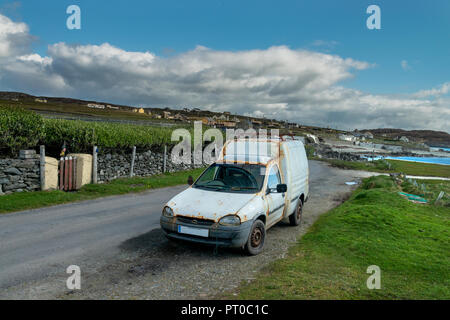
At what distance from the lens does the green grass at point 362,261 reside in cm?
501

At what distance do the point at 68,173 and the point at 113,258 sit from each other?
9.18 m

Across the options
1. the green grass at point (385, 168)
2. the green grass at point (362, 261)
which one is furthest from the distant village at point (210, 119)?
the green grass at point (362, 261)

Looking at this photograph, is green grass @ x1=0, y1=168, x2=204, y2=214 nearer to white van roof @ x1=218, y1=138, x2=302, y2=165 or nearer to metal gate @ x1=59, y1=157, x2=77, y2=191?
metal gate @ x1=59, y1=157, x2=77, y2=191

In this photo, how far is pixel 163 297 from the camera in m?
4.74

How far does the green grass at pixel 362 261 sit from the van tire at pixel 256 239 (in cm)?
65

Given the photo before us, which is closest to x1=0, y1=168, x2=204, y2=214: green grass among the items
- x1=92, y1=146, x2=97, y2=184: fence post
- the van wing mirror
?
x1=92, y1=146, x2=97, y2=184: fence post

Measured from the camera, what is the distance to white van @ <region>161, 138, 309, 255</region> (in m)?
6.34

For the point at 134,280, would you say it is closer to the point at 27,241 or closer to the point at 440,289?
the point at 27,241

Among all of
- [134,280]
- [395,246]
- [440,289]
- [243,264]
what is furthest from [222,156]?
[440,289]

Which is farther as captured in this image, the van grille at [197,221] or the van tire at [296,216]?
the van tire at [296,216]

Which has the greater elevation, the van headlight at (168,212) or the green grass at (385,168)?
the van headlight at (168,212)

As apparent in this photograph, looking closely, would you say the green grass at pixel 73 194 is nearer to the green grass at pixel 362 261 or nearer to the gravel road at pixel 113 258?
the gravel road at pixel 113 258

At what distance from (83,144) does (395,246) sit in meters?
14.7

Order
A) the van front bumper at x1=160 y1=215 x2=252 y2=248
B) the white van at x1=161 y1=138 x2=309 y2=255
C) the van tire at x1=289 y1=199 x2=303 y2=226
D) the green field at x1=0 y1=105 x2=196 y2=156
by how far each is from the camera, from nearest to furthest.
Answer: the van front bumper at x1=160 y1=215 x2=252 y2=248, the white van at x1=161 y1=138 x2=309 y2=255, the van tire at x1=289 y1=199 x2=303 y2=226, the green field at x1=0 y1=105 x2=196 y2=156
